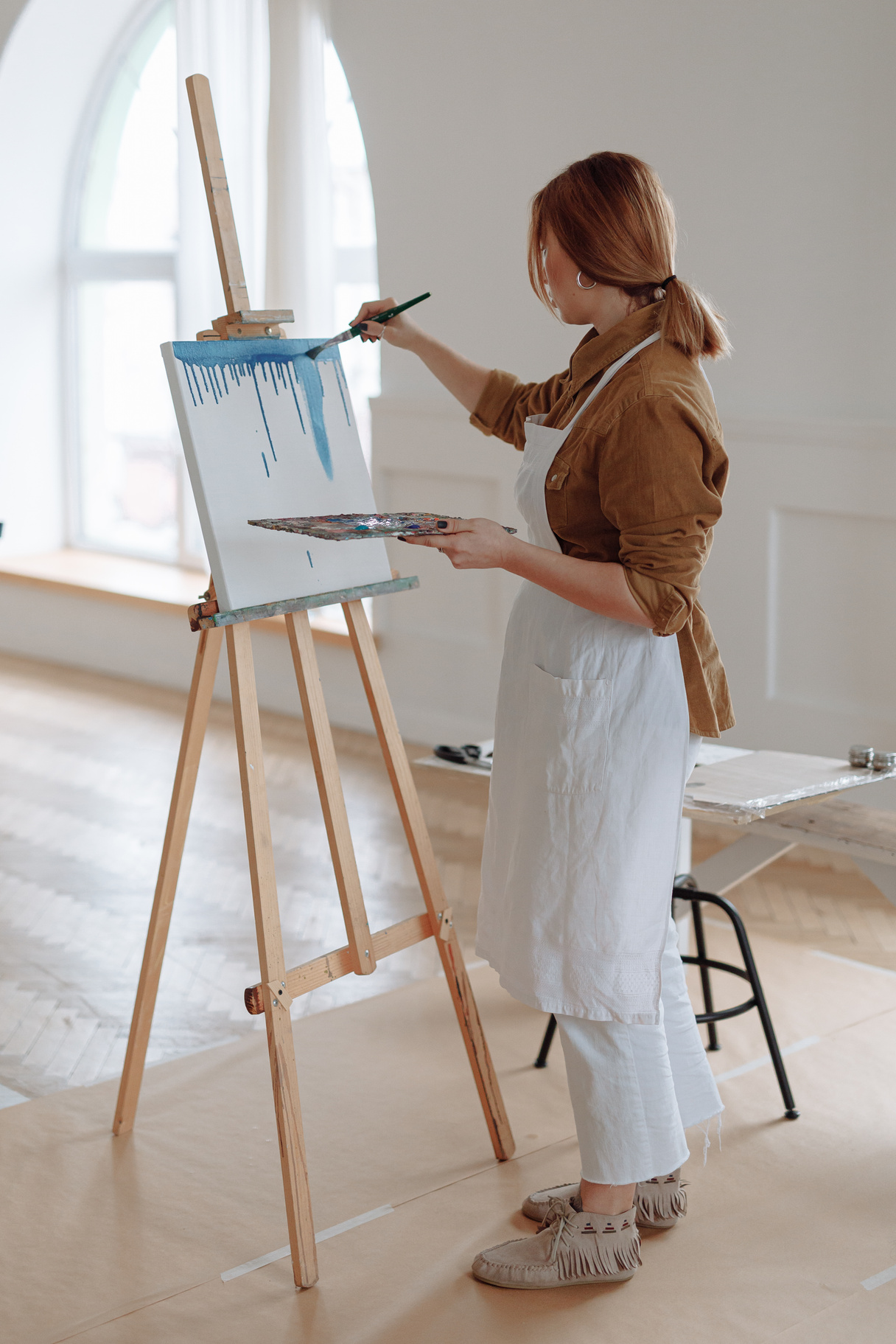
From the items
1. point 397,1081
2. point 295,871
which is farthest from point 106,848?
point 397,1081

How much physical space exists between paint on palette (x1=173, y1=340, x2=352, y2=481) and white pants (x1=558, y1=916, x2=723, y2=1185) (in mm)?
1026

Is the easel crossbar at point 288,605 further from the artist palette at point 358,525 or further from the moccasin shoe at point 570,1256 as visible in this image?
the moccasin shoe at point 570,1256

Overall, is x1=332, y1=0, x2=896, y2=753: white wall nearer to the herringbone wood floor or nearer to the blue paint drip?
the herringbone wood floor

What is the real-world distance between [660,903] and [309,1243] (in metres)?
0.74

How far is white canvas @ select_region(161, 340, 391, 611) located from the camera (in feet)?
7.18

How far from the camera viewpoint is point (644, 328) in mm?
1965

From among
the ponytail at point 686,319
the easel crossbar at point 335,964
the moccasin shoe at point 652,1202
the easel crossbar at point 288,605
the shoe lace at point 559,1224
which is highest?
the ponytail at point 686,319

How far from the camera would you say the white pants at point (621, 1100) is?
2029mm

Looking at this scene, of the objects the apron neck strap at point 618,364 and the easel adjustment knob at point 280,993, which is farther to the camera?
the easel adjustment knob at point 280,993

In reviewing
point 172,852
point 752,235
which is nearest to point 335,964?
point 172,852

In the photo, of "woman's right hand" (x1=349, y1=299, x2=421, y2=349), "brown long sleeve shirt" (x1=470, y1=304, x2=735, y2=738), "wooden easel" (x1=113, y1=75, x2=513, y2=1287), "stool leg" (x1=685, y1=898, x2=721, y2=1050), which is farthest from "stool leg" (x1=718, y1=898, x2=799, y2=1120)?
"woman's right hand" (x1=349, y1=299, x2=421, y2=349)

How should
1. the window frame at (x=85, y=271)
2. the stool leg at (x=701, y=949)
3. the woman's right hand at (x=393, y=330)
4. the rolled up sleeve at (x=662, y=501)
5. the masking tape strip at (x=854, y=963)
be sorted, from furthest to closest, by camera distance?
1. the window frame at (x=85, y=271)
2. the masking tape strip at (x=854, y=963)
3. the stool leg at (x=701, y=949)
4. the woman's right hand at (x=393, y=330)
5. the rolled up sleeve at (x=662, y=501)

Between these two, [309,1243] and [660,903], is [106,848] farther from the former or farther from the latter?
[660,903]

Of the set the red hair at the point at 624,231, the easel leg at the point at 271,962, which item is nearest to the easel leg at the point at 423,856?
the easel leg at the point at 271,962
